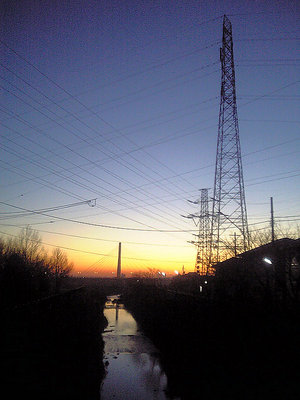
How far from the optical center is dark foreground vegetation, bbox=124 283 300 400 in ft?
28.2

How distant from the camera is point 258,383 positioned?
886 cm

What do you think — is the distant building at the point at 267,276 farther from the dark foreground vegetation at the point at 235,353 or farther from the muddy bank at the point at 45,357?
the muddy bank at the point at 45,357

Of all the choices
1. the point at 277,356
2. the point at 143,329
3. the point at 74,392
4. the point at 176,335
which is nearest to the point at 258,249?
the point at 176,335

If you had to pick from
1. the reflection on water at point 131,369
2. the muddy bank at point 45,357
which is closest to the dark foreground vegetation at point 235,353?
the reflection on water at point 131,369

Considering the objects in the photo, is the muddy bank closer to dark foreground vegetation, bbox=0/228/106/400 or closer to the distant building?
dark foreground vegetation, bbox=0/228/106/400

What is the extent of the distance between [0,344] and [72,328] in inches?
262

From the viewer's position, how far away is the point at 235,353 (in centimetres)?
1055

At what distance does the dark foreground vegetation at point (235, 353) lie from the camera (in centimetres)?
859

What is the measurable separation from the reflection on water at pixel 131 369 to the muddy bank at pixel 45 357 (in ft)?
1.93

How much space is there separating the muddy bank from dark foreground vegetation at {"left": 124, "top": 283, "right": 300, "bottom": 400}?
3416mm

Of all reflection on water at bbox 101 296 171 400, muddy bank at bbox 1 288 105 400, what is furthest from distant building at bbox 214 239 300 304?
muddy bank at bbox 1 288 105 400

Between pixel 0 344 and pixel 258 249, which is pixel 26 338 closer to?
pixel 0 344

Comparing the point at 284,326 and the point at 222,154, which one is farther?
the point at 222,154

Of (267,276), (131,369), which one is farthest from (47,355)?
(267,276)
